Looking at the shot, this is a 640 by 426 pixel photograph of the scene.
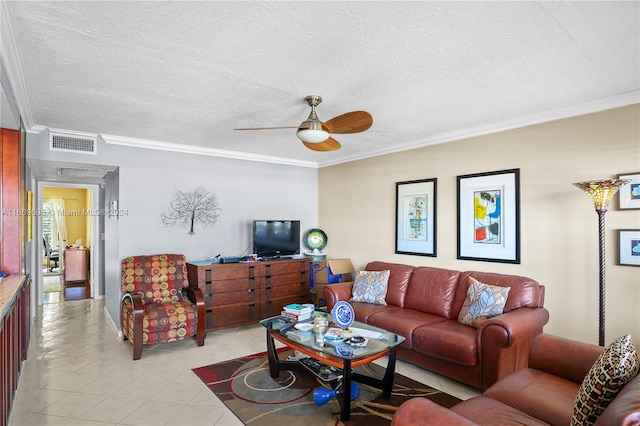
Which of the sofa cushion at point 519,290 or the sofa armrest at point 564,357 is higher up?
the sofa cushion at point 519,290

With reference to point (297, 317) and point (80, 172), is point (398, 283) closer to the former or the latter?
point (297, 317)

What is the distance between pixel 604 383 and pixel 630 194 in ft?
7.28

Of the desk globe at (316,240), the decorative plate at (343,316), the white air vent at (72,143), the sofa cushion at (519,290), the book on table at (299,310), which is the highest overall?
the white air vent at (72,143)

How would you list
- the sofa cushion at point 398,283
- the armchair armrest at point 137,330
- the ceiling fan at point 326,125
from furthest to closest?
the sofa cushion at point 398,283
the armchair armrest at point 137,330
the ceiling fan at point 326,125

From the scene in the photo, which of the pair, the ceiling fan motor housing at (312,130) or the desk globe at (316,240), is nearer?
the ceiling fan motor housing at (312,130)

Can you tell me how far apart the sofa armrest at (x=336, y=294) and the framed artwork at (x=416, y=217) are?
3.32ft

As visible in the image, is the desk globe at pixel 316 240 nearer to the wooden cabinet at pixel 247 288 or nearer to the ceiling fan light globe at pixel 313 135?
the wooden cabinet at pixel 247 288

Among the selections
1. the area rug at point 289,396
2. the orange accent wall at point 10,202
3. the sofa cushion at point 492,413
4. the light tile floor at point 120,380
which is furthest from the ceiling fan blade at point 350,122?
the orange accent wall at point 10,202

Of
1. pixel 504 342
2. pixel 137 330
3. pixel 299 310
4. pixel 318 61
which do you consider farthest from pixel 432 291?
pixel 137 330

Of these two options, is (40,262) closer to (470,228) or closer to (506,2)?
(470,228)

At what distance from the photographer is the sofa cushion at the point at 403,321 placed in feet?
10.9

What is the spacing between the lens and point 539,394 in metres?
1.95

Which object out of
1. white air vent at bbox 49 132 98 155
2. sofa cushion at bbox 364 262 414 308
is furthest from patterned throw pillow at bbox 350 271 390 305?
white air vent at bbox 49 132 98 155

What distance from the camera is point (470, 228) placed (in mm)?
4047
